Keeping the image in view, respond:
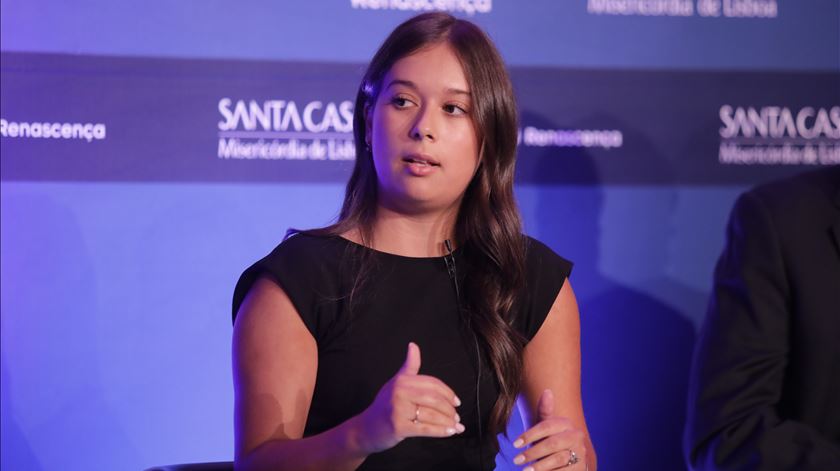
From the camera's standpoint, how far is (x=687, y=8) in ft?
9.23

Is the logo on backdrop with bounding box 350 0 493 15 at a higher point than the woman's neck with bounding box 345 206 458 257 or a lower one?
higher

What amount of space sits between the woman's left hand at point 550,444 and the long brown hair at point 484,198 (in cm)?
25

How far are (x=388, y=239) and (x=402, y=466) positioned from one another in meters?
0.46

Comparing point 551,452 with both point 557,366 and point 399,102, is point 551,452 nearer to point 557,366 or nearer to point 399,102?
point 557,366

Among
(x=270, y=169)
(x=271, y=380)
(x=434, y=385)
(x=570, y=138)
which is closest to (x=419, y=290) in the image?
(x=271, y=380)

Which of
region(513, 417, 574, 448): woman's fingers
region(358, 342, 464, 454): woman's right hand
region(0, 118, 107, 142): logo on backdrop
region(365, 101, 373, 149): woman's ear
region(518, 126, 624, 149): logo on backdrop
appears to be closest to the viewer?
region(358, 342, 464, 454): woman's right hand

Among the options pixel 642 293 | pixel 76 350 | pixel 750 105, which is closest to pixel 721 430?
pixel 642 293

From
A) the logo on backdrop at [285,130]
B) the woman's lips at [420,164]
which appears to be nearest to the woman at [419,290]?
the woman's lips at [420,164]

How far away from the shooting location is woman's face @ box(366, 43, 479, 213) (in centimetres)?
171

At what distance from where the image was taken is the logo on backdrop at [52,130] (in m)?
2.43

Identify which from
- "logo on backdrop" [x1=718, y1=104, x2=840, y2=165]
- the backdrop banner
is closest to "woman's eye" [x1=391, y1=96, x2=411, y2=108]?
the backdrop banner

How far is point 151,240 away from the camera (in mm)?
2516

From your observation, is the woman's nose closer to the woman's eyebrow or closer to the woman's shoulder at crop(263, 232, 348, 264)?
the woman's eyebrow

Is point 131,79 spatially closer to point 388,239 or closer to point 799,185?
point 388,239
